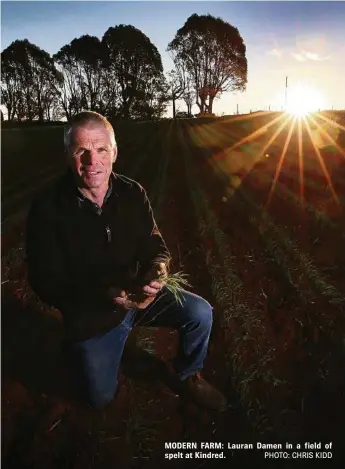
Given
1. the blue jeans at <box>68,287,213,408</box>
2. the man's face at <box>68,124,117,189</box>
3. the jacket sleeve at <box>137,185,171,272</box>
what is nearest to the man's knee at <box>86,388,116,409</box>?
the blue jeans at <box>68,287,213,408</box>

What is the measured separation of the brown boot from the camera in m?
2.88

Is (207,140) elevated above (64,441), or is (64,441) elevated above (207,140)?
(207,140)

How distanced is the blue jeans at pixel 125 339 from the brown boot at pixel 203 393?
64 mm

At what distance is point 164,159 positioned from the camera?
7.64 m

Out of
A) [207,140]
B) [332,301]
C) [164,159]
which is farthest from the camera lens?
[207,140]

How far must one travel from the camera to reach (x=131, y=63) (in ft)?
15.0

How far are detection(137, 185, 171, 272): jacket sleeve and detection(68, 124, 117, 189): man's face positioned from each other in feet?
1.23

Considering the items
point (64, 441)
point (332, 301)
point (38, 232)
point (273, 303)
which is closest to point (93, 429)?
point (64, 441)

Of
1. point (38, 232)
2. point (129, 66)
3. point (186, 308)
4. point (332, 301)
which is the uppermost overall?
point (129, 66)

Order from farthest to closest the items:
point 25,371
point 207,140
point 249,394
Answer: point 207,140 < point 25,371 < point 249,394

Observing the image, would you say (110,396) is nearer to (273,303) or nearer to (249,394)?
(249,394)

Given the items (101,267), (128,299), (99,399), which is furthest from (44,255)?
(99,399)

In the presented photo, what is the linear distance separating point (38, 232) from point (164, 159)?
5363 mm

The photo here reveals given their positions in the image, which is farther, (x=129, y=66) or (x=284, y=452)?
(x=129, y=66)
